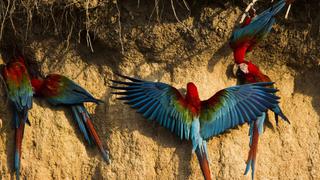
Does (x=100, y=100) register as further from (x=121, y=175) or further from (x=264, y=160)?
(x=264, y=160)

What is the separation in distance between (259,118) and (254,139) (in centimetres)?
11

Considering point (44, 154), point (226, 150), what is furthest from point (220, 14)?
point (44, 154)

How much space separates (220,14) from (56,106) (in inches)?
37.5

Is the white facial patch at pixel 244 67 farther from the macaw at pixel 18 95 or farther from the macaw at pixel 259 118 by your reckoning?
the macaw at pixel 18 95

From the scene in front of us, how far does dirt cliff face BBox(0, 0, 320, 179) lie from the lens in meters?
4.57

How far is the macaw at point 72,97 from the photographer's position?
4.57 m

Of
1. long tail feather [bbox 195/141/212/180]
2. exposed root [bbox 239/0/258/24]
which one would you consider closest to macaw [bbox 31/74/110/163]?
long tail feather [bbox 195/141/212/180]

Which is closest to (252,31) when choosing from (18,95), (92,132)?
(92,132)

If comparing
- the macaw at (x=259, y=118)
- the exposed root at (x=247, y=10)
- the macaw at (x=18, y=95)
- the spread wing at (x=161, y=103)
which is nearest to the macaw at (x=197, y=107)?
the spread wing at (x=161, y=103)

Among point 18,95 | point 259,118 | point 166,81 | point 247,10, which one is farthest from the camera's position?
point 166,81

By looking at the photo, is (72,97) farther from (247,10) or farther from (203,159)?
(247,10)

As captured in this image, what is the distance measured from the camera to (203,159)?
14.5 feet

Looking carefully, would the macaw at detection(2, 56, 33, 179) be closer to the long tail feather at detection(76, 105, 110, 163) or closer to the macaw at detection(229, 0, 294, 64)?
the long tail feather at detection(76, 105, 110, 163)

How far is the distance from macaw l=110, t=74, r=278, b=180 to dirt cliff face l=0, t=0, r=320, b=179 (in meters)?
0.14
